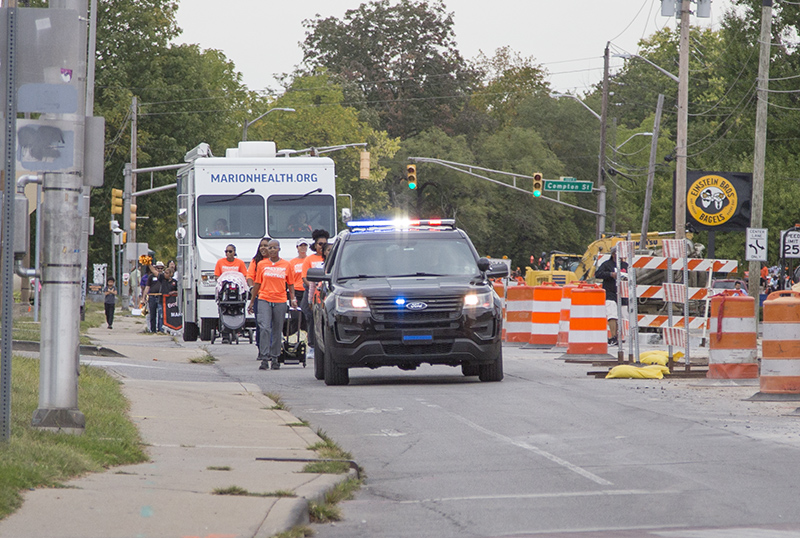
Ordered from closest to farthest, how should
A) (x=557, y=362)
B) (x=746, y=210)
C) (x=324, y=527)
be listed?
1. (x=324, y=527)
2. (x=557, y=362)
3. (x=746, y=210)

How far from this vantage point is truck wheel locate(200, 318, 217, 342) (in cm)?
2584

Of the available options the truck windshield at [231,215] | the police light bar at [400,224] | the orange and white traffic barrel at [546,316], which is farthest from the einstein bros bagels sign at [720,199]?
the police light bar at [400,224]

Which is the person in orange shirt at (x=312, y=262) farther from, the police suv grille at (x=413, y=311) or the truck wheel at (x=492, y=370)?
the police suv grille at (x=413, y=311)

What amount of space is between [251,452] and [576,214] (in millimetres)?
83168

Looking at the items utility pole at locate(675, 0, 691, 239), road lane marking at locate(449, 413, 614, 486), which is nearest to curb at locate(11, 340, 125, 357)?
road lane marking at locate(449, 413, 614, 486)

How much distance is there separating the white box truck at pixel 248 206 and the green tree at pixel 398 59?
60138 millimetres

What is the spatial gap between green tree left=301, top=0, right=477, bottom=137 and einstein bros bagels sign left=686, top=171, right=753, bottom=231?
179 feet

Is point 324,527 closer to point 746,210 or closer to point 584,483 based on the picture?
point 584,483

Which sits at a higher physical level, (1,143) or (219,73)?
(219,73)

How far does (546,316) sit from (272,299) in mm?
7382

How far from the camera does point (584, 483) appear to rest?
848 centimetres

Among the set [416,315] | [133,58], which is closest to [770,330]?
[416,315]

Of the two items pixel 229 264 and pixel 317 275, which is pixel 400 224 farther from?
pixel 229 264

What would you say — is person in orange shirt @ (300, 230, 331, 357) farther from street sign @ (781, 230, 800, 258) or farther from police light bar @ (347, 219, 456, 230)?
street sign @ (781, 230, 800, 258)
